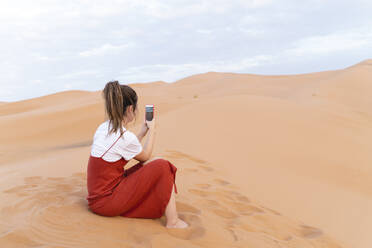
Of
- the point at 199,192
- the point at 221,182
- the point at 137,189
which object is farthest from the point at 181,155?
the point at 137,189

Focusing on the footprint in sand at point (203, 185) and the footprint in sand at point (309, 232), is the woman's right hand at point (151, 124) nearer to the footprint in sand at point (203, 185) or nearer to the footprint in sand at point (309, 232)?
the footprint in sand at point (203, 185)

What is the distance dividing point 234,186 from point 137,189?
6.83ft

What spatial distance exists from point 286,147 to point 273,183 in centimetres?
175

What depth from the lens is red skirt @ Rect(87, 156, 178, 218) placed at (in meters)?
3.21

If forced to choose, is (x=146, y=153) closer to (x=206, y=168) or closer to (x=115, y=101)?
→ (x=115, y=101)

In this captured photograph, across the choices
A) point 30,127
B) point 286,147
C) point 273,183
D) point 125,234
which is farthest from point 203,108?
point 30,127

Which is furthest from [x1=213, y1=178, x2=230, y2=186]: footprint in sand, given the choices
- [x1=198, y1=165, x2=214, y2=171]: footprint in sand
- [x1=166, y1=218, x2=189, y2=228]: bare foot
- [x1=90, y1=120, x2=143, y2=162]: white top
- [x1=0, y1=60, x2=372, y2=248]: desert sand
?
[x1=90, y1=120, x2=143, y2=162]: white top

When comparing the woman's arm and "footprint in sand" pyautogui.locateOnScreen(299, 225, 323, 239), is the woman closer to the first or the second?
the woman's arm

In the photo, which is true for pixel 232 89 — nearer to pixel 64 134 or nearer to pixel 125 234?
pixel 64 134

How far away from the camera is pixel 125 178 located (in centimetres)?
331

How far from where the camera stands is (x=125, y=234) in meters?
3.00

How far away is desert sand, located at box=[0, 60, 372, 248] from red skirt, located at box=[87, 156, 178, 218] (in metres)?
0.14

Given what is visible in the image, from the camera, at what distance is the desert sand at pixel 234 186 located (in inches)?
122

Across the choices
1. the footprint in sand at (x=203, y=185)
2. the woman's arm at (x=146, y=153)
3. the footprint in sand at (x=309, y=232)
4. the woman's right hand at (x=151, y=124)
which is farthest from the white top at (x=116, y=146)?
the footprint in sand at (x=309, y=232)
